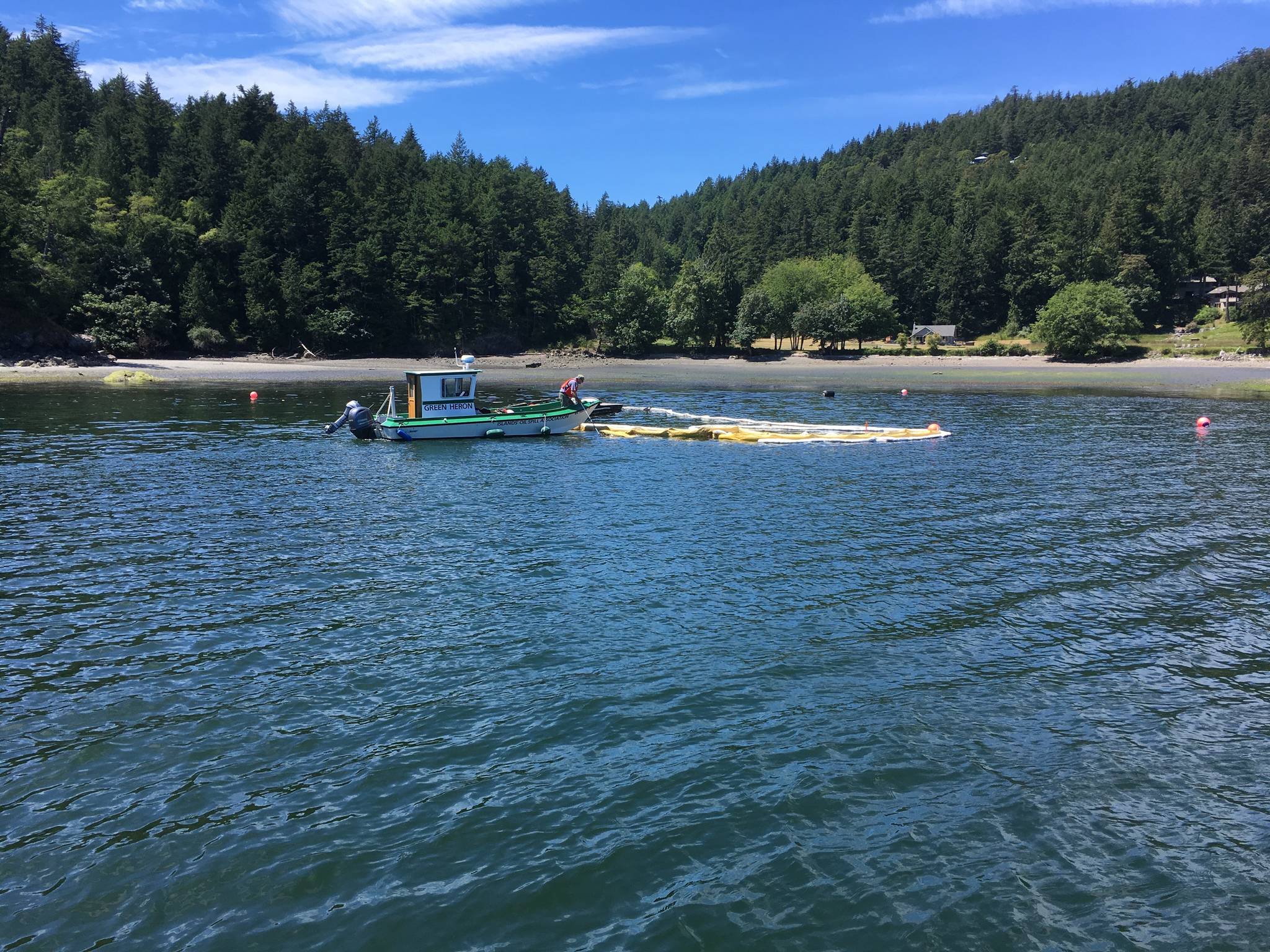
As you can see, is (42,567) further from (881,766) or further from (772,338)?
(772,338)

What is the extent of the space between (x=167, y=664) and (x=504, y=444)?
1271 inches

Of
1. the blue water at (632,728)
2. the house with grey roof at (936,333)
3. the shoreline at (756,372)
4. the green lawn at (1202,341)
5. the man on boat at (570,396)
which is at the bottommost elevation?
the blue water at (632,728)

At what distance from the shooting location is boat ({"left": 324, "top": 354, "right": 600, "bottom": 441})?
4516cm

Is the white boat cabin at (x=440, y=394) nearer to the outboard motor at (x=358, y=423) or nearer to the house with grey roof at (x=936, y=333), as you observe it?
the outboard motor at (x=358, y=423)

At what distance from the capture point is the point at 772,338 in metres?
140

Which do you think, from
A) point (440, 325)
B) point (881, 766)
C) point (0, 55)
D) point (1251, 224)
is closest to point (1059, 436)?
point (881, 766)

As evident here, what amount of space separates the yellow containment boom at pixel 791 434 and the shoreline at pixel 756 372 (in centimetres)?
3304

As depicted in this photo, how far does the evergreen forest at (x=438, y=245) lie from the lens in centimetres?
9988

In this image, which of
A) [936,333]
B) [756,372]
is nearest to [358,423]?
[756,372]

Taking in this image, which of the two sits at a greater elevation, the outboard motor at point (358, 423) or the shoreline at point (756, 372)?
the shoreline at point (756, 372)

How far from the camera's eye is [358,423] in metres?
44.4

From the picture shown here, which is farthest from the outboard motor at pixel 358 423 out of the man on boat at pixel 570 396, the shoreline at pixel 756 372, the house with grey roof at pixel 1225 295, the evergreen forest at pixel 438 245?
the house with grey roof at pixel 1225 295

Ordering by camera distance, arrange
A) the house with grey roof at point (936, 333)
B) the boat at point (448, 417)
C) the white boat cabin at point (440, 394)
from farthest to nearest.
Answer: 1. the house with grey roof at point (936, 333)
2. the white boat cabin at point (440, 394)
3. the boat at point (448, 417)

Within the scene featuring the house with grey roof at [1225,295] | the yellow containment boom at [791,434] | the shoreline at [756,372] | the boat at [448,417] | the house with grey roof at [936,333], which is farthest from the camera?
the house with grey roof at [936,333]
